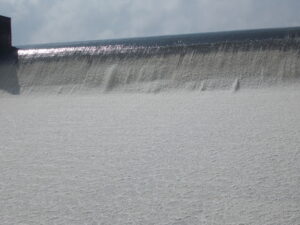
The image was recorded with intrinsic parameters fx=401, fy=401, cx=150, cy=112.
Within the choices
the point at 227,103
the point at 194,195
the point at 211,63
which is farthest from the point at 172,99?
the point at 194,195

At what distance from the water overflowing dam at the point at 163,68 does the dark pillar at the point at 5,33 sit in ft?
7.14

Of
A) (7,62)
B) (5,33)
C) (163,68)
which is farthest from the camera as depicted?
(5,33)

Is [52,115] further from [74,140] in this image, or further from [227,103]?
[227,103]

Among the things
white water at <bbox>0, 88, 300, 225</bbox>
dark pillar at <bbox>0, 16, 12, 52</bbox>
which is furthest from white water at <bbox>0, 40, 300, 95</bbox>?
dark pillar at <bbox>0, 16, 12, 52</bbox>

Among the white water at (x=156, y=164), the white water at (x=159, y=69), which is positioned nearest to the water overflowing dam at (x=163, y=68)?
the white water at (x=159, y=69)

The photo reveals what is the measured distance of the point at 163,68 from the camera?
445 inches

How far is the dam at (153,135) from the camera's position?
392cm

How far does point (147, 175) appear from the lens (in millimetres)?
4707

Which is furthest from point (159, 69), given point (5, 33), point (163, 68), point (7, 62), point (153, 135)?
point (5, 33)

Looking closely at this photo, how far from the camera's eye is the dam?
3.92 metres

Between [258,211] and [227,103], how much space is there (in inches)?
205

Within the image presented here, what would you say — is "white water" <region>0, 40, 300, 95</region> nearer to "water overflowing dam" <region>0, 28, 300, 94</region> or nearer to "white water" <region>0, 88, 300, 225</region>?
"water overflowing dam" <region>0, 28, 300, 94</region>

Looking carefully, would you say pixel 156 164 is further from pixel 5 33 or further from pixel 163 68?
pixel 5 33

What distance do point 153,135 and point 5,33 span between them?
34.6 ft
